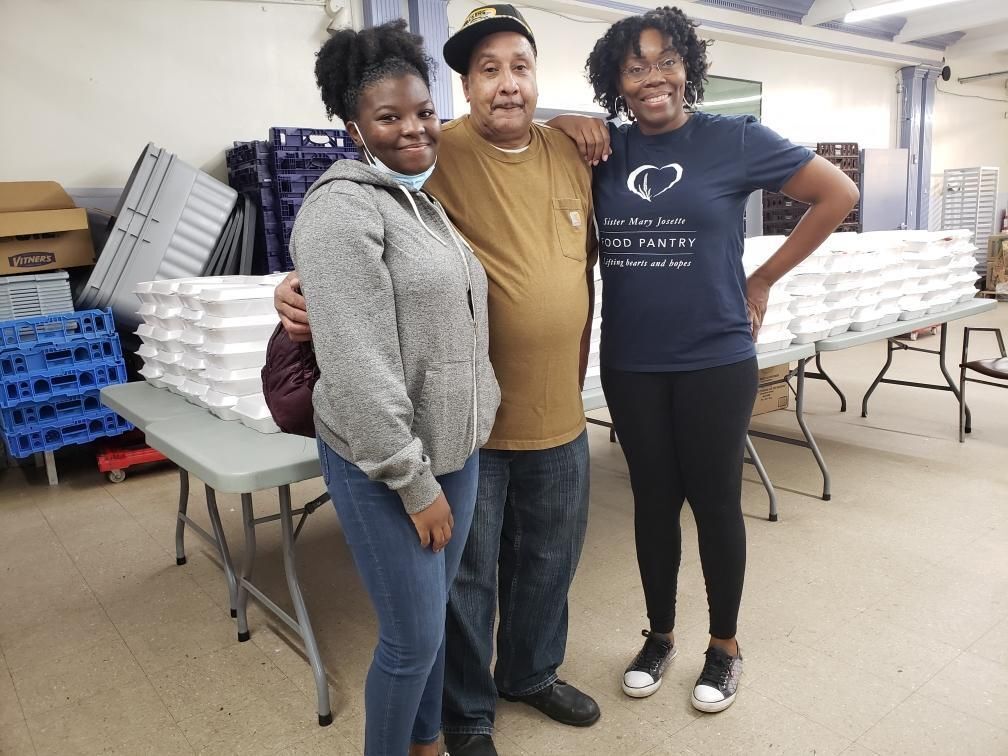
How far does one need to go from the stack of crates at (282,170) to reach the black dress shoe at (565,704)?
3.39 meters

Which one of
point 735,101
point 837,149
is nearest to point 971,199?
point 837,149

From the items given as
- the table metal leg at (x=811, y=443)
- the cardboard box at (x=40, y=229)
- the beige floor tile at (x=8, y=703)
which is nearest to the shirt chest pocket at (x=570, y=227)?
the beige floor tile at (x=8, y=703)

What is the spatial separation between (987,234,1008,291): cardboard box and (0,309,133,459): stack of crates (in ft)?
34.2

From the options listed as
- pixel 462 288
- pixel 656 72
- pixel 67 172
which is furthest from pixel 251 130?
pixel 462 288

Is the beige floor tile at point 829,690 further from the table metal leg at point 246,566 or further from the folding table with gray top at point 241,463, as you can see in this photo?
the table metal leg at point 246,566

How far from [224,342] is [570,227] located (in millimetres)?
1272

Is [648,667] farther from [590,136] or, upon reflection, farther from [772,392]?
[772,392]

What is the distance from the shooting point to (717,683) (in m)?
1.93

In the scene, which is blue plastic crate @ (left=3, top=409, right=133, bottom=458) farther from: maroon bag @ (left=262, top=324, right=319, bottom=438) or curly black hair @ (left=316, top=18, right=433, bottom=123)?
curly black hair @ (left=316, top=18, right=433, bottom=123)

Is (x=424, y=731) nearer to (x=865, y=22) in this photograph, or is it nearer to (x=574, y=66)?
(x=574, y=66)

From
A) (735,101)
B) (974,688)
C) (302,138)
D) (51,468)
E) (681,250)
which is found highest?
(735,101)

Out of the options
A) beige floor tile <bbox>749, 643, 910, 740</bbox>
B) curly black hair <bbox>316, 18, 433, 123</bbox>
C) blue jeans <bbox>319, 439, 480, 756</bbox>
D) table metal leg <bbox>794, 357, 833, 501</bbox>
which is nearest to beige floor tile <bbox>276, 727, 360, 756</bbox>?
blue jeans <bbox>319, 439, 480, 756</bbox>

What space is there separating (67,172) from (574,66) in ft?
14.3

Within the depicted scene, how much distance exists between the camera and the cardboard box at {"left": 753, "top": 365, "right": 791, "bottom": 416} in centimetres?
443
